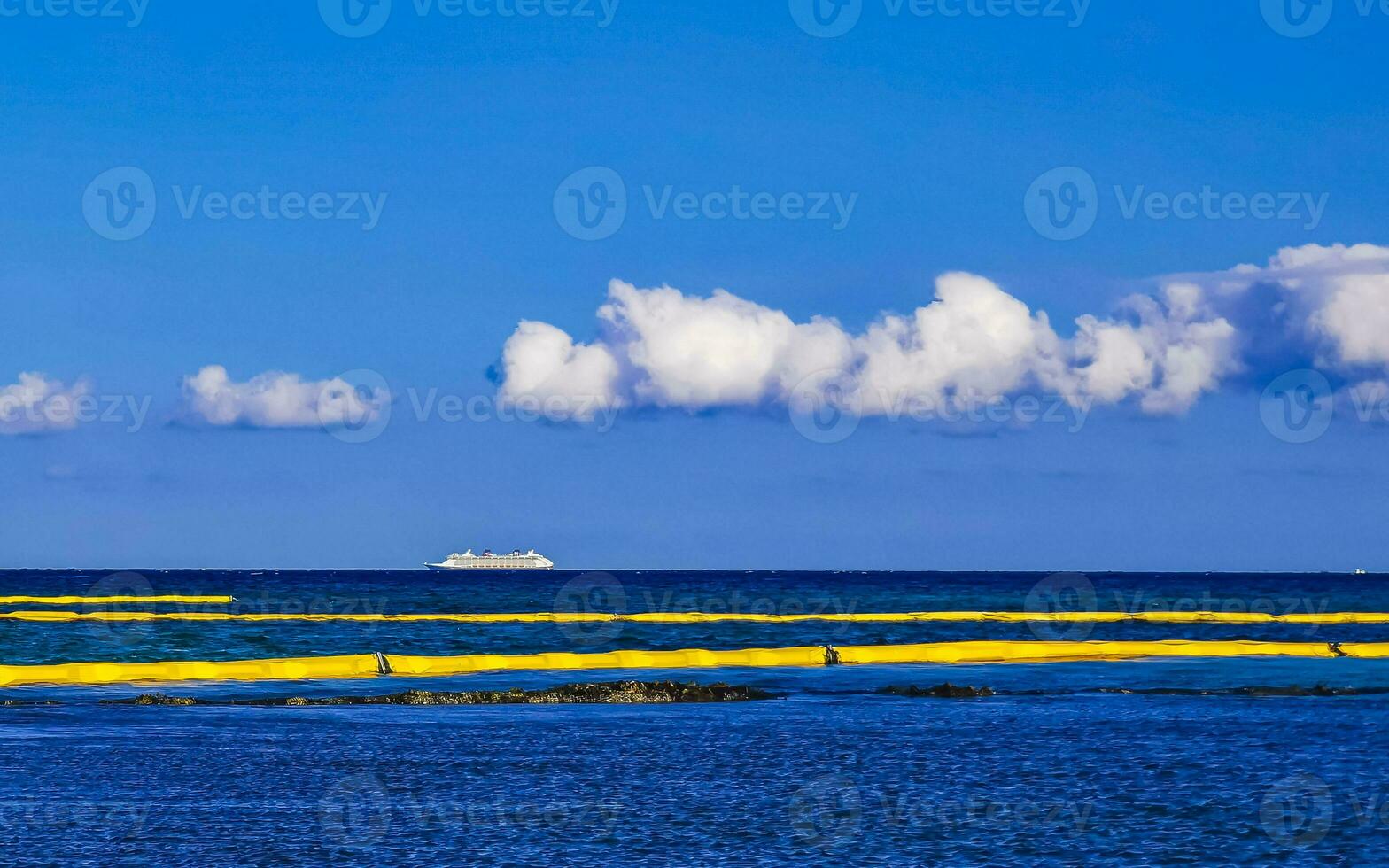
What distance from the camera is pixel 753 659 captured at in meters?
56.4

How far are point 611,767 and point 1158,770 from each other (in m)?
10.5

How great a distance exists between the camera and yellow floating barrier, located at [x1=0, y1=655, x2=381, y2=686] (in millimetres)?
47094

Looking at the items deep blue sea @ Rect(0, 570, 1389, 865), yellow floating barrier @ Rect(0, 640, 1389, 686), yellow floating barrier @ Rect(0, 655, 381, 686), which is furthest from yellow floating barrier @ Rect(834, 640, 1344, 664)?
yellow floating barrier @ Rect(0, 655, 381, 686)

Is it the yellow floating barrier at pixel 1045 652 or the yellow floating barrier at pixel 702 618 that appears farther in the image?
the yellow floating barrier at pixel 702 618

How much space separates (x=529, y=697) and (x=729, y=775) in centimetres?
1534

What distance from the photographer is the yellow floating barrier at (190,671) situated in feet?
155

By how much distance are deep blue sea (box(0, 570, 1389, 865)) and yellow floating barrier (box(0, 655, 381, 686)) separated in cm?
148

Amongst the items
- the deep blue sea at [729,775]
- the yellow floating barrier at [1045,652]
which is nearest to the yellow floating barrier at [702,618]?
the yellow floating barrier at [1045,652]

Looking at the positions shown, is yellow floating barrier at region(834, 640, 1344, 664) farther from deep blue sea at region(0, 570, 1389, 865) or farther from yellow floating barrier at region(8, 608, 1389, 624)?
yellow floating barrier at region(8, 608, 1389, 624)

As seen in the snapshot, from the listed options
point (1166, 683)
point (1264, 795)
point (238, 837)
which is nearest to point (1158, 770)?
point (1264, 795)

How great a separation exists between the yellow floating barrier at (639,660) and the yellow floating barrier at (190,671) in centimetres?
3

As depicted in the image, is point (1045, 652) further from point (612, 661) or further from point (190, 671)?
point (190, 671)

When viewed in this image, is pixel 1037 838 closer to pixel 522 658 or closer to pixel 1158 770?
pixel 1158 770

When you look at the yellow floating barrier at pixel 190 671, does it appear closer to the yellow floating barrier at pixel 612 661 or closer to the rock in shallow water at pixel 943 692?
the yellow floating barrier at pixel 612 661
